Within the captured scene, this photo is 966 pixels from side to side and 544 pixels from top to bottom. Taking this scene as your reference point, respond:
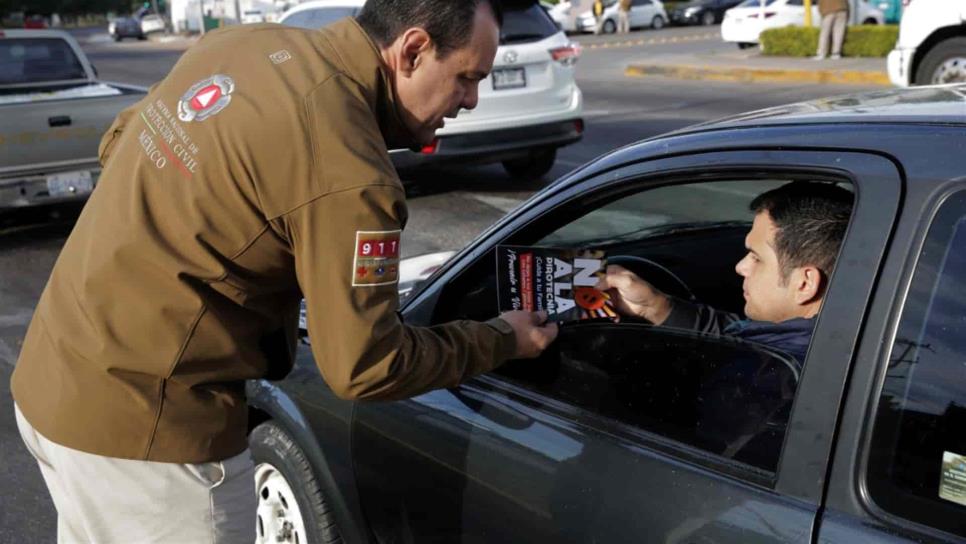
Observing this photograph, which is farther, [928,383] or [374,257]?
[374,257]

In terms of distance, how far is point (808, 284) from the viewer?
221cm

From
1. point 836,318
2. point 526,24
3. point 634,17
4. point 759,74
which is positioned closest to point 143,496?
point 836,318

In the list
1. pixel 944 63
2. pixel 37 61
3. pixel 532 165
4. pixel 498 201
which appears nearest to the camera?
pixel 498 201

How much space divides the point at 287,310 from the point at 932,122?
1254mm

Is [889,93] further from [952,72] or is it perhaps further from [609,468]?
[952,72]

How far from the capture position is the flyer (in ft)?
8.14

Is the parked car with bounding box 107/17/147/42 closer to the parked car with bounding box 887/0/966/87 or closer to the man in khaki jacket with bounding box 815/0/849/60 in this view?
the man in khaki jacket with bounding box 815/0/849/60

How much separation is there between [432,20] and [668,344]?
865mm

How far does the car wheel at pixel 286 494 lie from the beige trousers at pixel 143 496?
560 mm

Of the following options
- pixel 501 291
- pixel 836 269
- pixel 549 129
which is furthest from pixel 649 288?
pixel 549 129

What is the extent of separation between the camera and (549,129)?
9820 mm

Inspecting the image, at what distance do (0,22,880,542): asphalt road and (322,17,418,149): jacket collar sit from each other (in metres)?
2.78

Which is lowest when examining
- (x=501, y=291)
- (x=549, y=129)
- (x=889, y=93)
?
(x=549, y=129)

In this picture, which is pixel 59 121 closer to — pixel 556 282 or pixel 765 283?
pixel 556 282
